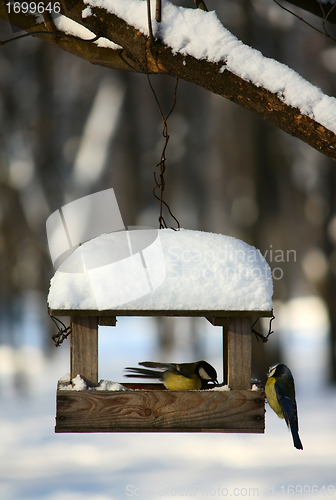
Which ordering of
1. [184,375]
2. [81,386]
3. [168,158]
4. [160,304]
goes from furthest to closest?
1. [168,158]
2. [184,375]
3. [81,386]
4. [160,304]

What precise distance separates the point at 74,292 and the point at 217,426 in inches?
25.9

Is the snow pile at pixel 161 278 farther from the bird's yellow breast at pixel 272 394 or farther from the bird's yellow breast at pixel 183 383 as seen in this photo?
the bird's yellow breast at pixel 183 383

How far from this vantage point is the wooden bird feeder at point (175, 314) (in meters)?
1.51

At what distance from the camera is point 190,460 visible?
10.6ft

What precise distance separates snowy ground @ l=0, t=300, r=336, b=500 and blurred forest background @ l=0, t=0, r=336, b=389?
3.45 feet

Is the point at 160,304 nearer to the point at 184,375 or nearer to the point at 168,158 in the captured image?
the point at 184,375

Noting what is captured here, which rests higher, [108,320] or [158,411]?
[108,320]

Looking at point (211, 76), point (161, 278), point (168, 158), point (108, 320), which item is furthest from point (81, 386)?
point (168, 158)

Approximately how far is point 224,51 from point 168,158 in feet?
10.8

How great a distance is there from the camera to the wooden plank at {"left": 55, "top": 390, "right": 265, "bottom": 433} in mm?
1604

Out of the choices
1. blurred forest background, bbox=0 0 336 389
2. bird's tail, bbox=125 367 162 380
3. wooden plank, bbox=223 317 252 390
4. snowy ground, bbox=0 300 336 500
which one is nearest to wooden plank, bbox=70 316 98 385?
bird's tail, bbox=125 367 162 380

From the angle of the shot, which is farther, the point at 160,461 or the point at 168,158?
the point at 168,158

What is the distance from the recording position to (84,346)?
5.33 ft

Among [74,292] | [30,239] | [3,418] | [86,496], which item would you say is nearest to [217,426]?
[74,292]
